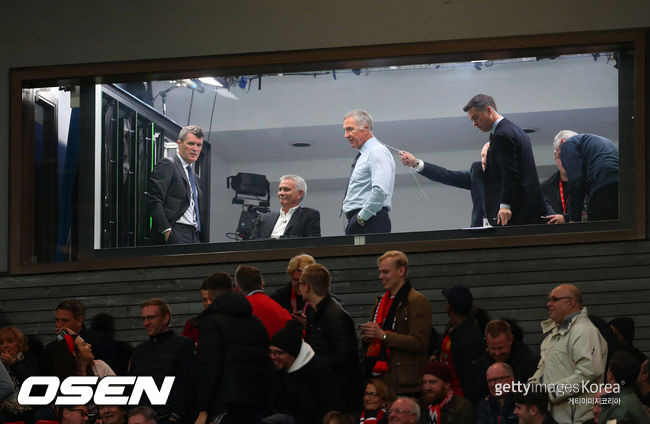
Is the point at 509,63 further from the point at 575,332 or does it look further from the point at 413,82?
the point at 575,332

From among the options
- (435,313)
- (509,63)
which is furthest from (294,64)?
(435,313)

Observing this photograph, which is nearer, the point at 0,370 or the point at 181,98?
the point at 0,370

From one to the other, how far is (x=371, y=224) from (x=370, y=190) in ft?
0.99

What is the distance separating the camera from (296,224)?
32.5 ft

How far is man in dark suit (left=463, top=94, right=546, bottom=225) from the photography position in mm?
9555

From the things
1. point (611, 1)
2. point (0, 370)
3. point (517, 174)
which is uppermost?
point (611, 1)

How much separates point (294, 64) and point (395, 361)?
3498mm

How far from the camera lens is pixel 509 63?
9.82 m

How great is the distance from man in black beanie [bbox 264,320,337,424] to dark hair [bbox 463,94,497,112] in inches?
132

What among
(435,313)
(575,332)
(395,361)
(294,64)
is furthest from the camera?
(294,64)

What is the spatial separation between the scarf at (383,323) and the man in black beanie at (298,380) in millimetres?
458

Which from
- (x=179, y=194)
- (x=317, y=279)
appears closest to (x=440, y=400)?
(x=317, y=279)

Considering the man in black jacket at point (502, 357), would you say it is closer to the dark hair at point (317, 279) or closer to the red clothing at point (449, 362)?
the red clothing at point (449, 362)

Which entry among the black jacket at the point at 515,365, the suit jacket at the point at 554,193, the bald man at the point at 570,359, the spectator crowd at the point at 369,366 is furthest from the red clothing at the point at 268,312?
the suit jacket at the point at 554,193
